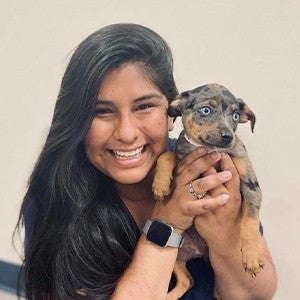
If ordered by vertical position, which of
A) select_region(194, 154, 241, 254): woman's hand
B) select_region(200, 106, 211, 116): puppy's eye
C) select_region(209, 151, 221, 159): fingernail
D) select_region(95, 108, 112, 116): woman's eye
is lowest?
select_region(194, 154, 241, 254): woman's hand

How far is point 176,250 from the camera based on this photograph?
91cm

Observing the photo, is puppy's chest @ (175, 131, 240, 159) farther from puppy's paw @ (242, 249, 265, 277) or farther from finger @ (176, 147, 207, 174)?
puppy's paw @ (242, 249, 265, 277)

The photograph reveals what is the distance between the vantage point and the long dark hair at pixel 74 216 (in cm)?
89

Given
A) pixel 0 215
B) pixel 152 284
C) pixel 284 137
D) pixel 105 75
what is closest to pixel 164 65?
pixel 105 75

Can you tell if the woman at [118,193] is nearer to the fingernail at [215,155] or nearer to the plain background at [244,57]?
the fingernail at [215,155]

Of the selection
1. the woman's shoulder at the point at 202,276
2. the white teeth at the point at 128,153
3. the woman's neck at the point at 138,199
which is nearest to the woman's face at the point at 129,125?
the white teeth at the point at 128,153

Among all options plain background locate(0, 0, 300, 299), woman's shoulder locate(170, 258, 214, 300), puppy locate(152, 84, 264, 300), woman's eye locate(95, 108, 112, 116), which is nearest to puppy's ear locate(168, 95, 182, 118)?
puppy locate(152, 84, 264, 300)

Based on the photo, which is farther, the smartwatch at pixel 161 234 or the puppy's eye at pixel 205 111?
the smartwatch at pixel 161 234

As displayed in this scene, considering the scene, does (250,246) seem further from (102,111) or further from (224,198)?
(102,111)

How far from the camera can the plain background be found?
98 centimetres

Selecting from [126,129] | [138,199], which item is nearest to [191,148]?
[126,129]

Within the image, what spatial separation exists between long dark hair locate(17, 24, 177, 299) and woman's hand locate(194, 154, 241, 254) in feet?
0.50

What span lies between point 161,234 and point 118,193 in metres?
0.16

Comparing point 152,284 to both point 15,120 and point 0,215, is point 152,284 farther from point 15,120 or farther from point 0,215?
point 0,215
